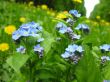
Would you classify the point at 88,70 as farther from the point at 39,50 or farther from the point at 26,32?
the point at 26,32

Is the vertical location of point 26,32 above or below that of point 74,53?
above

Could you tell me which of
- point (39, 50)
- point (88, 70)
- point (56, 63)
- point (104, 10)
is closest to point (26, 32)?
point (39, 50)

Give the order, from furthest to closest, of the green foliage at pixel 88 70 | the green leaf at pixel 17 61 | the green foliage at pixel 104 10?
the green foliage at pixel 104 10
the green leaf at pixel 17 61
the green foliage at pixel 88 70

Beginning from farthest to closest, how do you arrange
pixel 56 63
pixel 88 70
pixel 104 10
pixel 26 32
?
pixel 104 10
pixel 56 63
pixel 26 32
pixel 88 70

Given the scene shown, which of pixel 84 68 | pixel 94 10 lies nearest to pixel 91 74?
pixel 84 68

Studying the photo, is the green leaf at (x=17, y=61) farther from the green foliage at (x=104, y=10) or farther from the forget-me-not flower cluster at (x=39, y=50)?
the green foliage at (x=104, y=10)

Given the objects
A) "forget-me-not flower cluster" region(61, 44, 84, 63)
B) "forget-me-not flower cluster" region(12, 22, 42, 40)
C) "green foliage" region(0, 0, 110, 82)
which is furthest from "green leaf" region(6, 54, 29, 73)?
"forget-me-not flower cluster" region(61, 44, 84, 63)

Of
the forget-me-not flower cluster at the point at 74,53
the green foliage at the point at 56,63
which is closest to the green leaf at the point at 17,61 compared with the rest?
the green foliage at the point at 56,63

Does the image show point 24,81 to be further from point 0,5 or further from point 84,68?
point 0,5

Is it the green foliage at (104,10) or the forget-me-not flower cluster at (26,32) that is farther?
the green foliage at (104,10)
